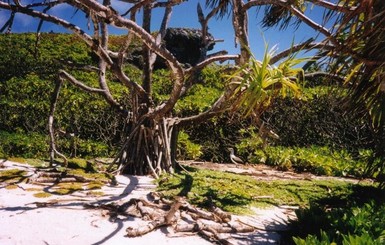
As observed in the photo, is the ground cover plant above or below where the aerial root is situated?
above

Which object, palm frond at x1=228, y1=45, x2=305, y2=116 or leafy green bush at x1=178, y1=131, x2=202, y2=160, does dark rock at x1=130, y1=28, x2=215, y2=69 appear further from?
palm frond at x1=228, y1=45, x2=305, y2=116

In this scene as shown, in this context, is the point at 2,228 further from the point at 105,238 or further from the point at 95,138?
the point at 95,138

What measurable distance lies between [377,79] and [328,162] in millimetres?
5074

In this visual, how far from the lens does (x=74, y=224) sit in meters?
2.67

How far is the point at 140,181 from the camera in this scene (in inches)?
175

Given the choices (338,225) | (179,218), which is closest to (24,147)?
(179,218)

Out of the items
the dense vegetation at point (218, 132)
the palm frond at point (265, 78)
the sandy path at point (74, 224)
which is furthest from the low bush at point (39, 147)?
the palm frond at point (265, 78)

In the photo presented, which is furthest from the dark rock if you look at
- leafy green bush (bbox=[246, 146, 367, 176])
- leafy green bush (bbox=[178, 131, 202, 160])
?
leafy green bush (bbox=[246, 146, 367, 176])

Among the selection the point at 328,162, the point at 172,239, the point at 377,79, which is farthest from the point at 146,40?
the point at 328,162

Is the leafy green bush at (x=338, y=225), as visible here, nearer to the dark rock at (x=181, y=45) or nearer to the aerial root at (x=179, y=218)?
the aerial root at (x=179, y=218)

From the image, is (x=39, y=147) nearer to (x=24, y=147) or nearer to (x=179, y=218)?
(x=24, y=147)

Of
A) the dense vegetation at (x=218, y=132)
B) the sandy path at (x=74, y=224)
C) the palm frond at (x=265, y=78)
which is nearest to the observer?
the sandy path at (x=74, y=224)

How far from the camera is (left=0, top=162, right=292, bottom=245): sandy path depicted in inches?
95.8

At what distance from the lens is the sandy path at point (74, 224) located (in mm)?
2434
